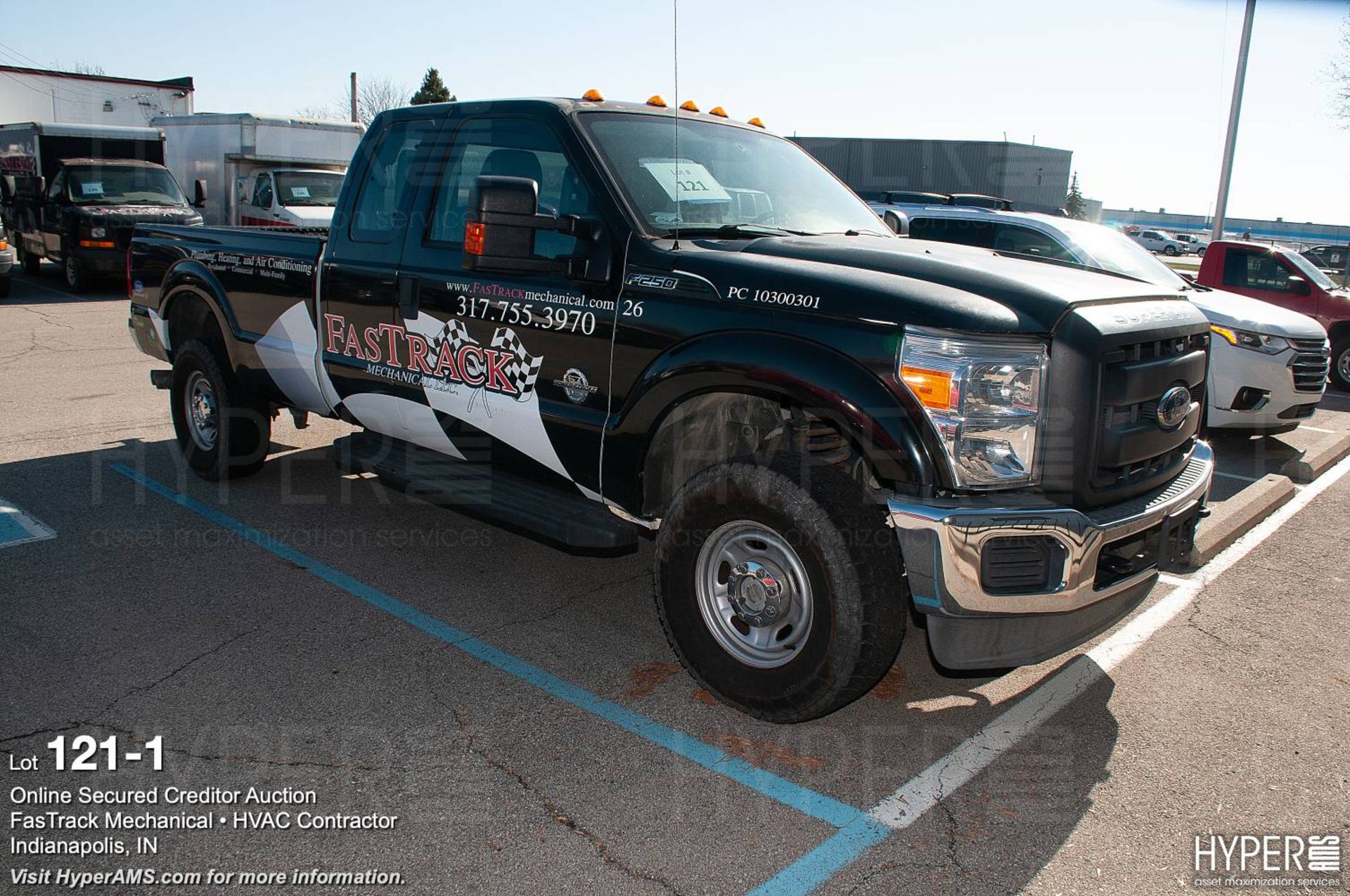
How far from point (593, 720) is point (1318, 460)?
683 centimetres

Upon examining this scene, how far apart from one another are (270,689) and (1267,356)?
768cm

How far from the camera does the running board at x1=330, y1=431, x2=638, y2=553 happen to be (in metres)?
3.98

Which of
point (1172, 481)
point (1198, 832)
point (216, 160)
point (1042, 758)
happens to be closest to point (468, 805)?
point (1042, 758)

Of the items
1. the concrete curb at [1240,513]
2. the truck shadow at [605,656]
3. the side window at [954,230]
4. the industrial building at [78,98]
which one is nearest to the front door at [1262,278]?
the side window at [954,230]

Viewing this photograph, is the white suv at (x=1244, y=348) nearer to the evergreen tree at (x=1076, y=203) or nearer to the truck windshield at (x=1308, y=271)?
the truck windshield at (x=1308, y=271)

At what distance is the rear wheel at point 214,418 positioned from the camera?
6055mm

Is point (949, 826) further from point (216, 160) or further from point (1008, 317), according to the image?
point (216, 160)

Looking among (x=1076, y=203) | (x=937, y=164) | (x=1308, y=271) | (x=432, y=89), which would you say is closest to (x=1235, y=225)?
(x=1076, y=203)

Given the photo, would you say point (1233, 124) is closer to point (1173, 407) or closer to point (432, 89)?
point (1173, 407)

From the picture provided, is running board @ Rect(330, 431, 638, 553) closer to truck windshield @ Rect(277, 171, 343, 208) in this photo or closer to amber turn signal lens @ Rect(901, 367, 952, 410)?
amber turn signal lens @ Rect(901, 367, 952, 410)

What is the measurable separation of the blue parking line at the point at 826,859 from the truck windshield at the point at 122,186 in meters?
17.7

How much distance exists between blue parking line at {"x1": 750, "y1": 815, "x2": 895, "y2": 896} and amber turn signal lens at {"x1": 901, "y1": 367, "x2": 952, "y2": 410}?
1277mm

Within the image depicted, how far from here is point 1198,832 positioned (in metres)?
3.04

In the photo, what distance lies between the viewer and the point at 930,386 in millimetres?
3105
